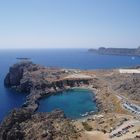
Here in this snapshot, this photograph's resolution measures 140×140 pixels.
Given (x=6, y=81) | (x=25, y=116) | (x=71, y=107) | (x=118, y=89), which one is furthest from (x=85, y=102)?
(x=6, y=81)

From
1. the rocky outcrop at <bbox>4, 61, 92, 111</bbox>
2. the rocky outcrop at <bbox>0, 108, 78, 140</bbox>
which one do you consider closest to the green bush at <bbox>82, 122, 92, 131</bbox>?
the rocky outcrop at <bbox>0, 108, 78, 140</bbox>

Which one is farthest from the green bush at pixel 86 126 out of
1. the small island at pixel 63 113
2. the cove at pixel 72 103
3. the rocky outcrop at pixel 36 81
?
the rocky outcrop at pixel 36 81

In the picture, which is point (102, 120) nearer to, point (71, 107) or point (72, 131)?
point (72, 131)

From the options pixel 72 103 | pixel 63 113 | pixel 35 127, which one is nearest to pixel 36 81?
pixel 72 103

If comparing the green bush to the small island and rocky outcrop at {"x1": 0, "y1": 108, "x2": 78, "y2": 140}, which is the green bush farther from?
rocky outcrop at {"x1": 0, "y1": 108, "x2": 78, "y2": 140}

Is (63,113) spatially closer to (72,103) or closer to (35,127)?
(35,127)
